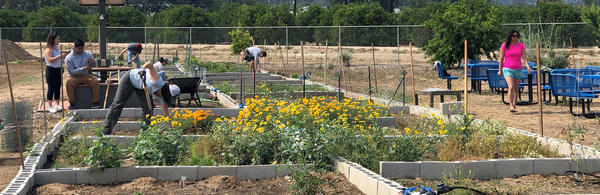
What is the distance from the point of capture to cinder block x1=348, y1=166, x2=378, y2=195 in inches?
258

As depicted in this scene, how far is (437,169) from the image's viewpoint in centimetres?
738

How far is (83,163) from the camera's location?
26.6 ft

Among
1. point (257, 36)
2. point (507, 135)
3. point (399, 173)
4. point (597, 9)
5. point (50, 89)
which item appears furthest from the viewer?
point (257, 36)

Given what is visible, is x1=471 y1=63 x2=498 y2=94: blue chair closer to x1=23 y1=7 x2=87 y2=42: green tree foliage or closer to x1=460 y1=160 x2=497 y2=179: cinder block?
x1=460 y1=160 x2=497 y2=179: cinder block

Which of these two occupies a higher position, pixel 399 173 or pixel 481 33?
pixel 481 33

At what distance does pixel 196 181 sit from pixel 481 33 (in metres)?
16.5

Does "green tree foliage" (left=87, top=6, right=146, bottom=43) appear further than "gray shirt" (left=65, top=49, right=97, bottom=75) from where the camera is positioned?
Yes

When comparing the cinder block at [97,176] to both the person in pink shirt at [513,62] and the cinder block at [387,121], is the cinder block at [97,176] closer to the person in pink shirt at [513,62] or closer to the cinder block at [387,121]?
the cinder block at [387,121]

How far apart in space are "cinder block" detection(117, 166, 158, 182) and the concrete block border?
7.54 feet

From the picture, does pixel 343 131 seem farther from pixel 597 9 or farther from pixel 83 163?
pixel 597 9

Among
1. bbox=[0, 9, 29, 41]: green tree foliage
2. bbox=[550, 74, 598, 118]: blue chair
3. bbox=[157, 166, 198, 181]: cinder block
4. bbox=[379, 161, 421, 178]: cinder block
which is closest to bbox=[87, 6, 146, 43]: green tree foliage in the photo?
bbox=[0, 9, 29, 41]: green tree foliage

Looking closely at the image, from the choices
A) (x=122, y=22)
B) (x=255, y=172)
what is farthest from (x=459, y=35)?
(x=122, y=22)

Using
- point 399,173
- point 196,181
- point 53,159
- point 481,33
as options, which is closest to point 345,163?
point 399,173

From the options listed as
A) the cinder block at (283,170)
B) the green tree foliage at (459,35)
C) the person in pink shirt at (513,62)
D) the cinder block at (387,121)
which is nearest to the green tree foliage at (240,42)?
the green tree foliage at (459,35)
